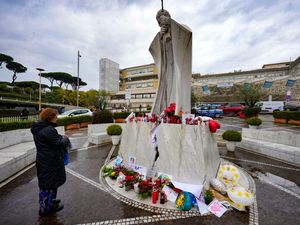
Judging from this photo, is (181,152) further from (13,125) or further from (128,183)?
(13,125)

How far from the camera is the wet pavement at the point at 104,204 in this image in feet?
9.45

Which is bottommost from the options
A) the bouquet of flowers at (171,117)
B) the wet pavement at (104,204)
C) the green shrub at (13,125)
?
the wet pavement at (104,204)

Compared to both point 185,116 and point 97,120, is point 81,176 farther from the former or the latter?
point 97,120

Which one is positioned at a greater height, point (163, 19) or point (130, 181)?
point (163, 19)

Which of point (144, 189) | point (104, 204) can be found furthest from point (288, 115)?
point (104, 204)

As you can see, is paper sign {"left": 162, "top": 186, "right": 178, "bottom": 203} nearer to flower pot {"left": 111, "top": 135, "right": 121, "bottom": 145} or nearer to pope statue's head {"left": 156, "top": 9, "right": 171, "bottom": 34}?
pope statue's head {"left": 156, "top": 9, "right": 171, "bottom": 34}

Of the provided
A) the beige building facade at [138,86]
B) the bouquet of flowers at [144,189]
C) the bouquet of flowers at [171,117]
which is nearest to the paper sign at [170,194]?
the bouquet of flowers at [144,189]

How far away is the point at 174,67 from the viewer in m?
6.11

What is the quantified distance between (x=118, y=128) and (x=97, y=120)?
12.4 feet

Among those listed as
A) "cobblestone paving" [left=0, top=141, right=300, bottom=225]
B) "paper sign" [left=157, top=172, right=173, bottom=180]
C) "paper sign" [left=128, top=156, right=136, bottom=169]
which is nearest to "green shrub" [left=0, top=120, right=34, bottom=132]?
"cobblestone paving" [left=0, top=141, right=300, bottom=225]

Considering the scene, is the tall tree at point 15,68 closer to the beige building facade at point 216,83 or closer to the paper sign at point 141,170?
the beige building facade at point 216,83

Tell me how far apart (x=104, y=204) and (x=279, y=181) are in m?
4.78

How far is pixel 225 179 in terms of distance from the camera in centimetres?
404

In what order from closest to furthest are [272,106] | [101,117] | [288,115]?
[101,117] < [288,115] < [272,106]
